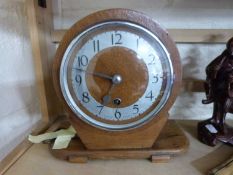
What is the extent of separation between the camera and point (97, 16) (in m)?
0.44

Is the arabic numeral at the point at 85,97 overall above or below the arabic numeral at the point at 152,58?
below

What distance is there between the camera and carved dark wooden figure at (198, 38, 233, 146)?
0.52 metres

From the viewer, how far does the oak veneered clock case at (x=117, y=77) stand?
0.45 meters

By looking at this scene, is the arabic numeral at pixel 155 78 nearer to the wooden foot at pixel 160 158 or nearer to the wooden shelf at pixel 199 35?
the wooden foot at pixel 160 158

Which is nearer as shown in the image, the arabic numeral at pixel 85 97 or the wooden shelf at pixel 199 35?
the arabic numeral at pixel 85 97

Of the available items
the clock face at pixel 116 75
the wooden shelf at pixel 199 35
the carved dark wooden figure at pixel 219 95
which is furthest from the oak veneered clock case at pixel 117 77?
the wooden shelf at pixel 199 35

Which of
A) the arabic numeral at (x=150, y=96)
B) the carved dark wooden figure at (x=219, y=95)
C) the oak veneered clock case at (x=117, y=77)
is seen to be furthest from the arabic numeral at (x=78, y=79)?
the carved dark wooden figure at (x=219, y=95)

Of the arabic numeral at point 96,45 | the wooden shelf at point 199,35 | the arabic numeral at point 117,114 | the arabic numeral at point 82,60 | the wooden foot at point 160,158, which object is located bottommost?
the wooden foot at point 160,158

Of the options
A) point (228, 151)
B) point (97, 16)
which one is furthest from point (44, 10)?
point (228, 151)

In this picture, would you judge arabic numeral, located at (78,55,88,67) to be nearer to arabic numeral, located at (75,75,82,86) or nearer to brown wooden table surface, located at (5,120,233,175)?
arabic numeral, located at (75,75,82,86)

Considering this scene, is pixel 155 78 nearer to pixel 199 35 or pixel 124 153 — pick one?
pixel 124 153

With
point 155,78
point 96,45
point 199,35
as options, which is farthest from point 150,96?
point 199,35

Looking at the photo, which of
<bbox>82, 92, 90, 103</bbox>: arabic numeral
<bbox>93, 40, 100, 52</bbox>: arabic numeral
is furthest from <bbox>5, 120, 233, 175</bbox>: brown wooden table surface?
<bbox>93, 40, 100, 52</bbox>: arabic numeral

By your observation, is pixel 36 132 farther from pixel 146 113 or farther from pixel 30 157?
pixel 146 113
